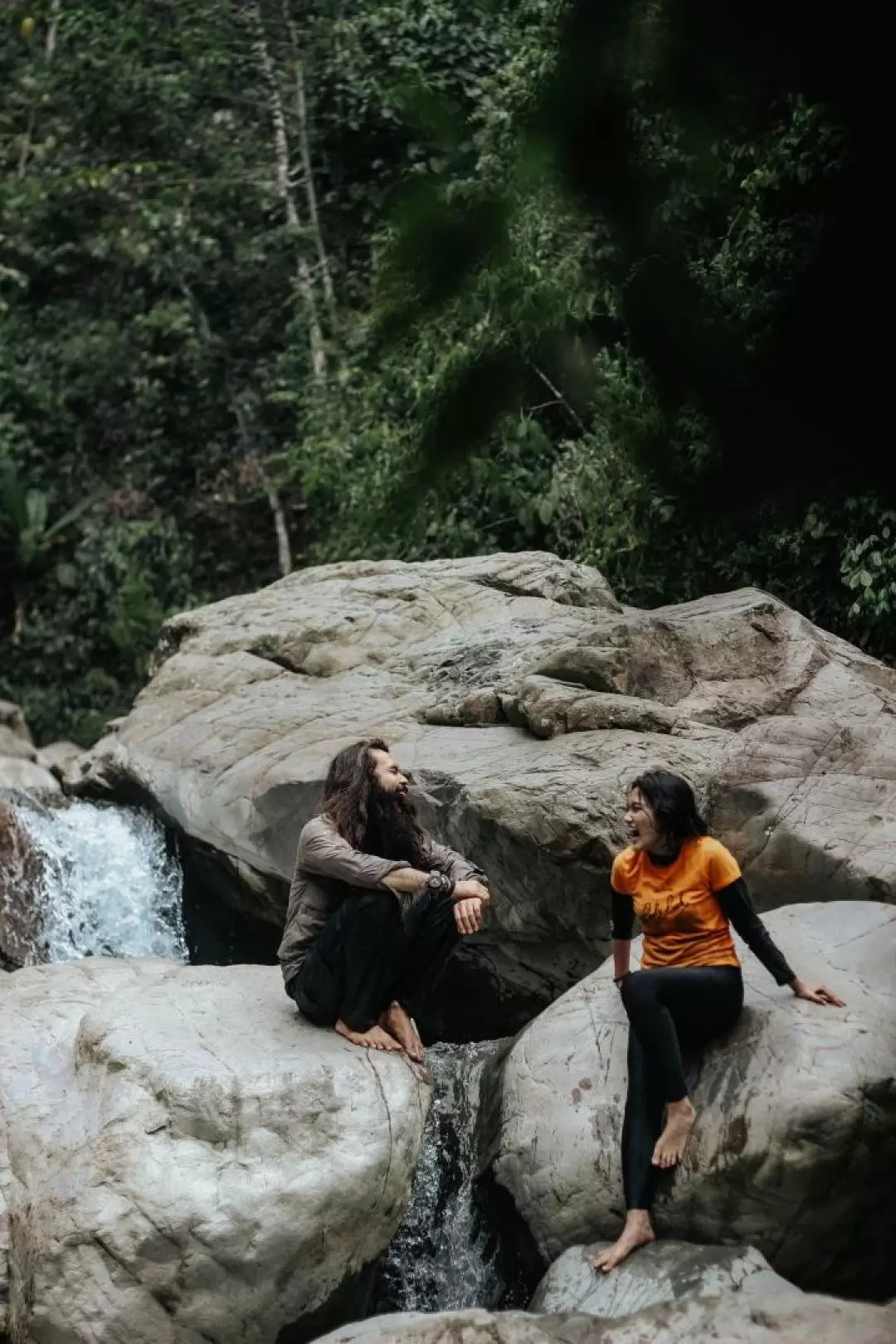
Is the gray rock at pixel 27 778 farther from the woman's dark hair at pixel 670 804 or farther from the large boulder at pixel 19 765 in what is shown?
the woman's dark hair at pixel 670 804

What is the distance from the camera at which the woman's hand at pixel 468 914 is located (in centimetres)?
515

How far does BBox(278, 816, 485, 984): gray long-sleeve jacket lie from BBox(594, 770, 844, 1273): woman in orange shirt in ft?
2.47

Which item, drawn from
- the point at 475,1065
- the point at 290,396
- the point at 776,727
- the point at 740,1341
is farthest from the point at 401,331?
the point at 290,396

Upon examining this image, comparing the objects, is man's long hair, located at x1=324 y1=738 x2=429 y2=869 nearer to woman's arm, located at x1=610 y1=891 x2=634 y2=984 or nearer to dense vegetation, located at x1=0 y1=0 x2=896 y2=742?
woman's arm, located at x1=610 y1=891 x2=634 y2=984

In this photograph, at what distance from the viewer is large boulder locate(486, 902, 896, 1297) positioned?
183 inches

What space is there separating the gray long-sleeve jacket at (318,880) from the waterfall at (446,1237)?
0.92m

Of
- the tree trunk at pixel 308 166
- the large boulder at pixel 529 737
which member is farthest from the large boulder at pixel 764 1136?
the tree trunk at pixel 308 166

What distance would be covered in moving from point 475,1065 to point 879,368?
210 inches

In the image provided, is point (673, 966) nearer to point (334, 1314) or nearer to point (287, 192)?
point (334, 1314)

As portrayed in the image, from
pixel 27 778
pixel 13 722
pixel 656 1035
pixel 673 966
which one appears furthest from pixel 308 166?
pixel 656 1035

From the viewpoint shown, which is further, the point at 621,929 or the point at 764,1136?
the point at 621,929

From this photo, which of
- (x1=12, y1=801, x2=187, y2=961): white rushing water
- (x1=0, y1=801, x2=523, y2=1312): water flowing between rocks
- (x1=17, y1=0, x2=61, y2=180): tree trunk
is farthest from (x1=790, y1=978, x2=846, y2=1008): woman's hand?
(x1=17, y1=0, x2=61, y2=180): tree trunk

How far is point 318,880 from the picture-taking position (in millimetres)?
5391

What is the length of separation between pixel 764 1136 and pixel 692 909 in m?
0.74
